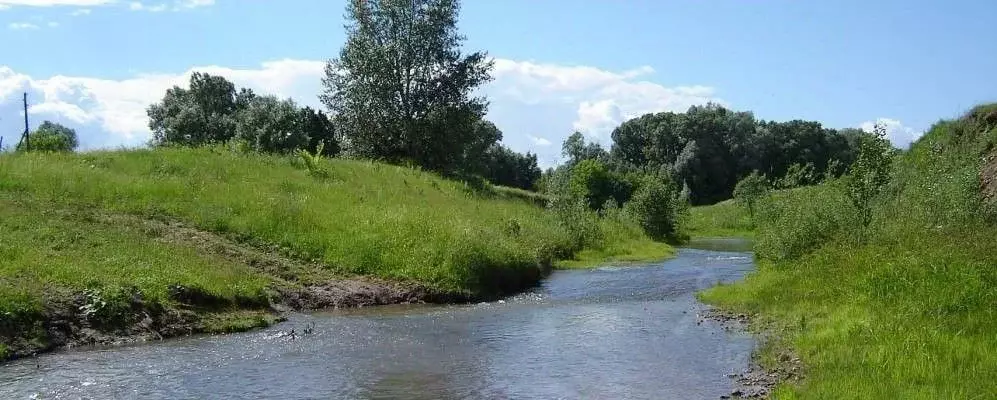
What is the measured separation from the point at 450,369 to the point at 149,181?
22832 millimetres

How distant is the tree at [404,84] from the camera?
6450 cm

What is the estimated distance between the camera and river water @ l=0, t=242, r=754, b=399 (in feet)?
49.9

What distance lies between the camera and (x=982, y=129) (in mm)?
38062

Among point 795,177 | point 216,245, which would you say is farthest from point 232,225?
point 795,177

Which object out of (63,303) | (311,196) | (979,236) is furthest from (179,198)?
(979,236)

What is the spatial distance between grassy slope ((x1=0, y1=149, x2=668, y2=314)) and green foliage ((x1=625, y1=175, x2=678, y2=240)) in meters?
21.2

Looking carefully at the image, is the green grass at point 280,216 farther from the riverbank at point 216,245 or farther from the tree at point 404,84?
the tree at point 404,84

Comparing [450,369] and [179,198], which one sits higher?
[179,198]

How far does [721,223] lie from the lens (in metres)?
95.9

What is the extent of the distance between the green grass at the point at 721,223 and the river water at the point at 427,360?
6291 cm

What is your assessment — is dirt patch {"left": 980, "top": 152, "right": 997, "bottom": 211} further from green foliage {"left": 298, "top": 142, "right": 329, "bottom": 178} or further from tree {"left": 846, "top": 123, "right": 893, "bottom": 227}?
green foliage {"left": 298, "top": 142, "right": 329, "bottom": 178}

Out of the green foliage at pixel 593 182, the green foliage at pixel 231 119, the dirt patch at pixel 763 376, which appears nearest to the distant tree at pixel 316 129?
the green foliage at pixel 231 119

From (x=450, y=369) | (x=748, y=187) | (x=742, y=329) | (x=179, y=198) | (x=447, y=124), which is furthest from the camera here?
(x=748, y=187)

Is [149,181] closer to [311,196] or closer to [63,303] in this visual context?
[311,196]
